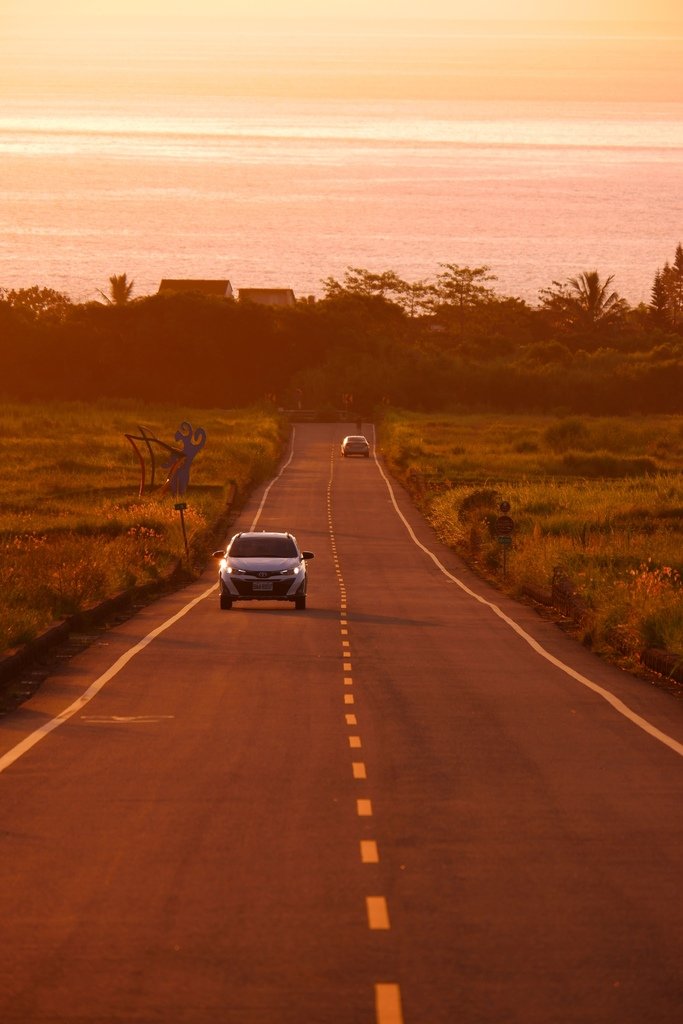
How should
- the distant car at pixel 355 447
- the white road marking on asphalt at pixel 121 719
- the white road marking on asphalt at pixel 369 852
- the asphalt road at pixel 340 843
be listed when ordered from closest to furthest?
the asphalt road at pixel 340 843 < the white road marking on asphalt at pixel 369 852 < the white road marking on asphalt at pixel 121 719 < the distant car at pixel 355 447

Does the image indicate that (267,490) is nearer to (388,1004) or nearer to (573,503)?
(573,503)

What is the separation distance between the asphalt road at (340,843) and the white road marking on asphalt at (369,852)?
0.10ft

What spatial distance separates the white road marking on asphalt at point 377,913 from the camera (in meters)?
9.48

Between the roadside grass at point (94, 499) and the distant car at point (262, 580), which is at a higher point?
the distant car at point (262, 580)

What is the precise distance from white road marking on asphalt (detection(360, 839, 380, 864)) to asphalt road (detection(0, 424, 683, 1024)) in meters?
0.03

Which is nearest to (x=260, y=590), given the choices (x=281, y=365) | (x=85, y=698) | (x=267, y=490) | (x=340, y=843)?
(x=85, y=698)

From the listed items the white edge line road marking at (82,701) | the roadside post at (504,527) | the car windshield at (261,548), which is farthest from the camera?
the roadside post at (504,527)

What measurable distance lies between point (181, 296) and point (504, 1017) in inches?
5625

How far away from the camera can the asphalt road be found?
27.4ft

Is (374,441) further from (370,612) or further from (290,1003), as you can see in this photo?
(290,1003)

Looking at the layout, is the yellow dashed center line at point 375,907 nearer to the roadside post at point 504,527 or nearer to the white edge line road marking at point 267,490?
the roadside post at point 504,527

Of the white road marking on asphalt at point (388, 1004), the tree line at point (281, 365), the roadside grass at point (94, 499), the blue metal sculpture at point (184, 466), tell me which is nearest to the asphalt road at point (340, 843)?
the white road marking on asphalt at point (388, 1004)

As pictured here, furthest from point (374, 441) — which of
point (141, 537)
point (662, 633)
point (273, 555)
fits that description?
point (662, 633)

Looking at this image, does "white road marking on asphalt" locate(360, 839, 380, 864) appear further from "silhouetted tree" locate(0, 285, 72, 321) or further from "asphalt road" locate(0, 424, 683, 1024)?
"silhouetted tree" locate(0, 285, 72, 321)
